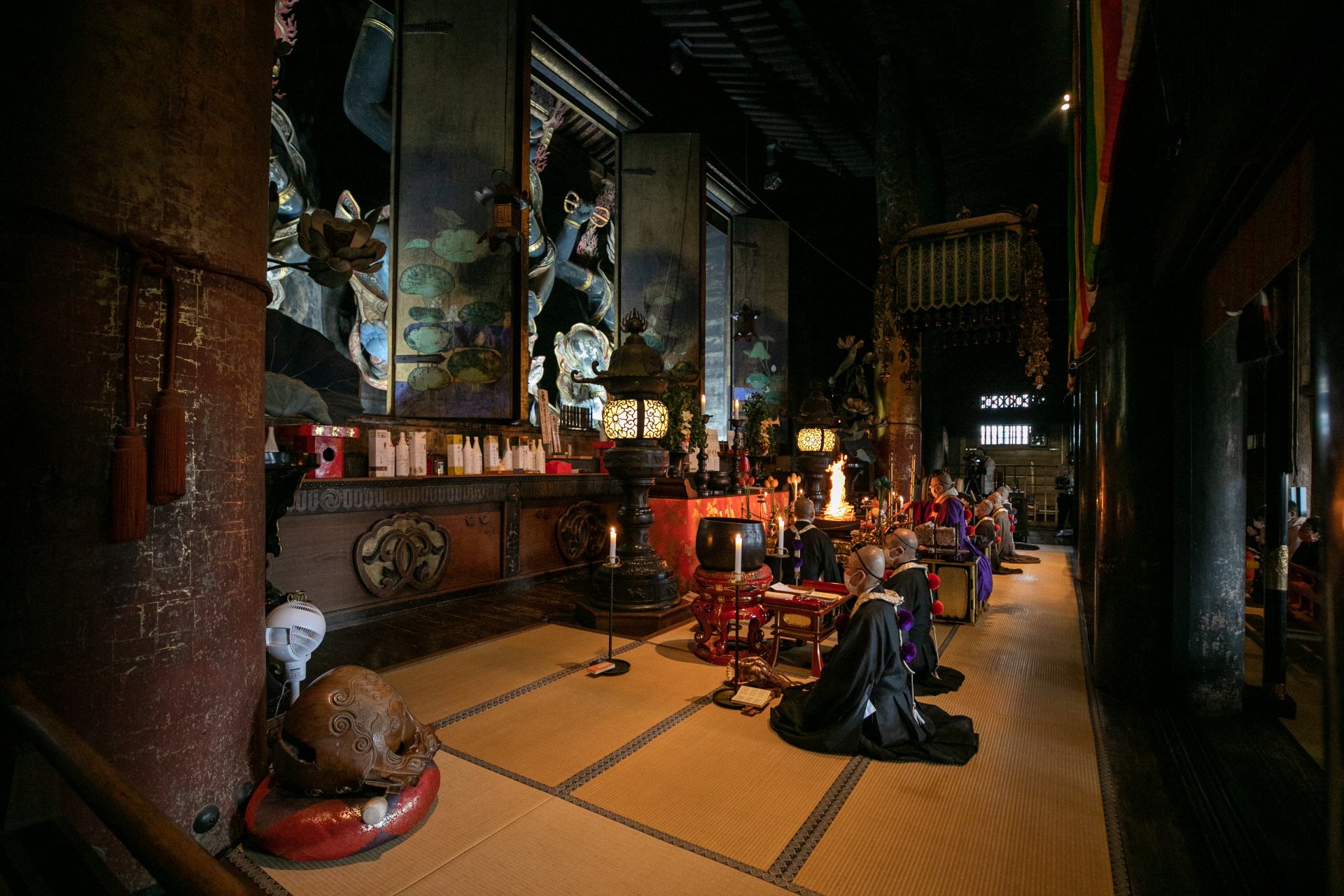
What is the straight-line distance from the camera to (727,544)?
178 inches

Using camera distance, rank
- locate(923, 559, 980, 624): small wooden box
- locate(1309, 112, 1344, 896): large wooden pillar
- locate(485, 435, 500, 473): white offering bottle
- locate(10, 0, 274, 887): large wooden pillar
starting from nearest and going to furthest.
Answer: locate(1309, 112, 1344, 896): large wooden pillar → locate(10, 0, 274, 887): large wooden pillar → locate(923, 559, 980, 624): small wooden box → locate(485, 435, 500, 473): white offering bottle

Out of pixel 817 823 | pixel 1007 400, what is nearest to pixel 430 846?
pixel 817 823

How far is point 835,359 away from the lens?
14.9 m

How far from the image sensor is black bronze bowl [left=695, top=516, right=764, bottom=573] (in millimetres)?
4500

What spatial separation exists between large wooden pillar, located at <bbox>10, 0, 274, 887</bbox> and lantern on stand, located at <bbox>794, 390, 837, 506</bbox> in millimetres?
7382

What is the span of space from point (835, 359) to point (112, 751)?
14548 millimetres

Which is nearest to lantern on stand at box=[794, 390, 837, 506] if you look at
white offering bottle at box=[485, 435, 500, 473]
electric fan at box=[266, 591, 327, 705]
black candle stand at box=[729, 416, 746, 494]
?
black candle stand at box=[729, 416, 746, 494]

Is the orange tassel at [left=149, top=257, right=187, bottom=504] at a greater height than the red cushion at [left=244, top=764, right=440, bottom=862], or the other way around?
the orange tassel at [left=149, top=257, right=187, bottom=504]

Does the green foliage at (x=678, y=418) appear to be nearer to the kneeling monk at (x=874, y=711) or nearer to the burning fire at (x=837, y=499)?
the burning fire at (x=837, y=499)

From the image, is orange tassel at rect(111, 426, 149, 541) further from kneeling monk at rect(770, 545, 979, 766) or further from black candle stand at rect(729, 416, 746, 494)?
black candle stand at rect(729, 416, 746, 494)

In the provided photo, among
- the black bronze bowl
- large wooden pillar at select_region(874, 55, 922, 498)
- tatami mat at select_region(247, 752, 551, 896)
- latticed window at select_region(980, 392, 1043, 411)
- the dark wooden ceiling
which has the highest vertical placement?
the dark wooden ceiling

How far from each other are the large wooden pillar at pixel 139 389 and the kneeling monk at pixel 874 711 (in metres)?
2.50

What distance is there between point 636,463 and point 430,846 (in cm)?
355

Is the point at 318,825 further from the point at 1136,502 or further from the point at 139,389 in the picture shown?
the point at 1136,502
